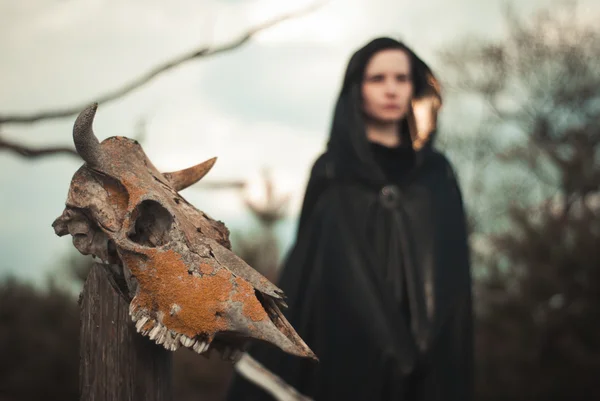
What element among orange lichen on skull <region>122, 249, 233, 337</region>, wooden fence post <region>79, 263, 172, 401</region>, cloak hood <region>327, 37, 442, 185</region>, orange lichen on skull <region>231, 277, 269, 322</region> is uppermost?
cloak hood <region>327, 37, 442, 185</region>

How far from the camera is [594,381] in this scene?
8.28 meters

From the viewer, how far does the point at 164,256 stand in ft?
7.06

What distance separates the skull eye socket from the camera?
7.32 ft

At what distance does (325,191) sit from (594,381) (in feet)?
18.6

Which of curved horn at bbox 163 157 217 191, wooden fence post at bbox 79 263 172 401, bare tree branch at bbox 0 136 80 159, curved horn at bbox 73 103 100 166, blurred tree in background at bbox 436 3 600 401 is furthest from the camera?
blurred tree in background at bbox 436 3 600 401

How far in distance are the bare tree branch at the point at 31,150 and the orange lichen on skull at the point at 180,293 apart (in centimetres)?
246

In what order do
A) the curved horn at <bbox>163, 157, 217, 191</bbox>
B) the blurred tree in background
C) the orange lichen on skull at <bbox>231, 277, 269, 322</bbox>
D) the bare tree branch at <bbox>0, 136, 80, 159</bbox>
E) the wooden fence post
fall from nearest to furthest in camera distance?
the orange lichen on skull at <bbox>231, 277, 269, 322</bbox>
the wooden fence post
the curved horn at <bbox>163, 157, 217, 191</bbox>
the bare tree branch at <bbox>0, 136, 80, 159</bbox>
the blurred tree in background

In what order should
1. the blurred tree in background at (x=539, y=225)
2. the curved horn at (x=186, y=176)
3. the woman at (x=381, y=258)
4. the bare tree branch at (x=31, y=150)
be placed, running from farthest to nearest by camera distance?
the blurred tree in background at (x=539, y=225)
the bare tree branch at (x=31, y=150)
the woman at (x=381, y=258)
the curved horn at (x=186, y=176)

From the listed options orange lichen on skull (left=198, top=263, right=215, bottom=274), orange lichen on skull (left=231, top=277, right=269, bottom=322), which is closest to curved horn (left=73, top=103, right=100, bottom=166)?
orange lichen on skull (left=198, top=263, right=215, bottom=274)

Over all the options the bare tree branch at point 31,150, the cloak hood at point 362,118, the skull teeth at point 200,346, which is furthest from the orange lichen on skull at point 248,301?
the bare tree branch at point 31,150

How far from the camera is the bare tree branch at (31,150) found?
4336 mm

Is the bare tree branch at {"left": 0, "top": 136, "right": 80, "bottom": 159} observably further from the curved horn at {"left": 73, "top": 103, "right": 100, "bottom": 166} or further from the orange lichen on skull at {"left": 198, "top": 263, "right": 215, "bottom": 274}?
the orange lichen on skull at {"left": 198, "top": 263, "right": 215, "bottom": 274}

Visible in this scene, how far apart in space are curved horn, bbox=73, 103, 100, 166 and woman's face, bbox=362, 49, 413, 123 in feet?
7.41

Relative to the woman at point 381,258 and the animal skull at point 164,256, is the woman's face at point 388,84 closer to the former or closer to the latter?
the woman at point 381,258
